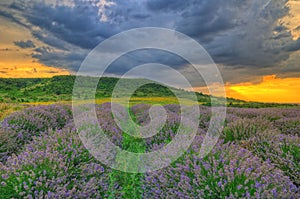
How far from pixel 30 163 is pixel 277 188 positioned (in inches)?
122

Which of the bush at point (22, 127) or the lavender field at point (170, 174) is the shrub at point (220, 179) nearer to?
the lavender field at point (170, 174)

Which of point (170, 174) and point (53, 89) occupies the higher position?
point (53, 89)

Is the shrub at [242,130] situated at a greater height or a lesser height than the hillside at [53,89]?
lesser

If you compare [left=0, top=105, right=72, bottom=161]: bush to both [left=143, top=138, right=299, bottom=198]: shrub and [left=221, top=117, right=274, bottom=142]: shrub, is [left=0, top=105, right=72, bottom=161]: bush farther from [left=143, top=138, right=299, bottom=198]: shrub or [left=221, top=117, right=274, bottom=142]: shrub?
[left=221, top=117, right=274, bottom=142]: shrub

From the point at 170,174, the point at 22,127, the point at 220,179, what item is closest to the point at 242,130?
the point at 170,174

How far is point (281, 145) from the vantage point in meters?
4.44

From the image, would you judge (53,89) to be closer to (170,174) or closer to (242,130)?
(242,130)

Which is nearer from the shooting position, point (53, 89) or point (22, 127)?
point (22, 127)

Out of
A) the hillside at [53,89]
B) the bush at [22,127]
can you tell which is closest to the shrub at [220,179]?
the bush at [22,127]

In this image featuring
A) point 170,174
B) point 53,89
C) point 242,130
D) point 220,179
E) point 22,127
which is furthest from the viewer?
point 53,89

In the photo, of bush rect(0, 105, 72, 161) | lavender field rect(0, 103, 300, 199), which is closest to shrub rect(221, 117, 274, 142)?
lavender field rect(0, 103, 300, 199)

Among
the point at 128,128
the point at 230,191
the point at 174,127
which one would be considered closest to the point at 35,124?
the point at 128,128

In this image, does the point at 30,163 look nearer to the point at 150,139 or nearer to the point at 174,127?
the point at 150,139

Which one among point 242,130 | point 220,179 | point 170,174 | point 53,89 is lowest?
point 170,174
